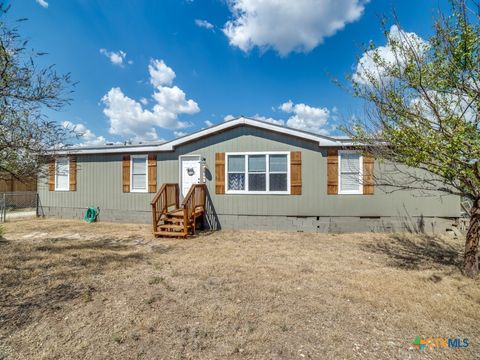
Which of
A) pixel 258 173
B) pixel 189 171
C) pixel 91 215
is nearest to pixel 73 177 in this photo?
pixel 91 215

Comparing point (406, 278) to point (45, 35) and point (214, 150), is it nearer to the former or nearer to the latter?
point (214, 150)

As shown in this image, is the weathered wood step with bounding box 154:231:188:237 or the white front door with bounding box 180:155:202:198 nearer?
the weathered wood step with bounding box 154:231:188:237

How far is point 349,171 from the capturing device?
7.28m

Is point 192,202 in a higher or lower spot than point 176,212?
higher

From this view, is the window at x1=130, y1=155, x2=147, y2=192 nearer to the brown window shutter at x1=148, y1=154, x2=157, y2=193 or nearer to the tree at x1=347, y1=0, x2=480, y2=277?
the brown window shutter at x1=148, y1=154, x2=157, y2=193

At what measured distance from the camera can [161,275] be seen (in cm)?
392

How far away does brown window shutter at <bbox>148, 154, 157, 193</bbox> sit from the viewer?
8.42m

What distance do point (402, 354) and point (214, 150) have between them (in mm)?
6858

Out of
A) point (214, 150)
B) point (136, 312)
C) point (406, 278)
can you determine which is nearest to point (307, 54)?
point (214, 150)

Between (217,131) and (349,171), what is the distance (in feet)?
15.2

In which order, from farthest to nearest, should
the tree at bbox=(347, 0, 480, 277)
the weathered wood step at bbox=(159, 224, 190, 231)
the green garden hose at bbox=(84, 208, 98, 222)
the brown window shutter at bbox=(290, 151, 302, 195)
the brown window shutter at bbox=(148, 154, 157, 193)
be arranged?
1. the green garden hose at bbox=(84, 208, 98, 222)
2. the brown window shutter at bbox=(148, 154, 157, 193)
3. the brown window shutter at bbox=(290, 151, 302, 195)
4. the weathered wood step at bbox=(159, 224, 190, 231)
5. the tree at bbox=(347, 0, 480, 277)

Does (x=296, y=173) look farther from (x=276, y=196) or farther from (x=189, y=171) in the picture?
(x=189, y=171)

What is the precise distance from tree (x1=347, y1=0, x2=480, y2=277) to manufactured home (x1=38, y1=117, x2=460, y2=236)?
296 centimetres

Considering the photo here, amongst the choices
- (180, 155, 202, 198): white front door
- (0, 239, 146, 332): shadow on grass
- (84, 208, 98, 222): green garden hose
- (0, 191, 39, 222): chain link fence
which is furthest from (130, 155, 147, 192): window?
(0, 191, 39, 222): chain link fence
